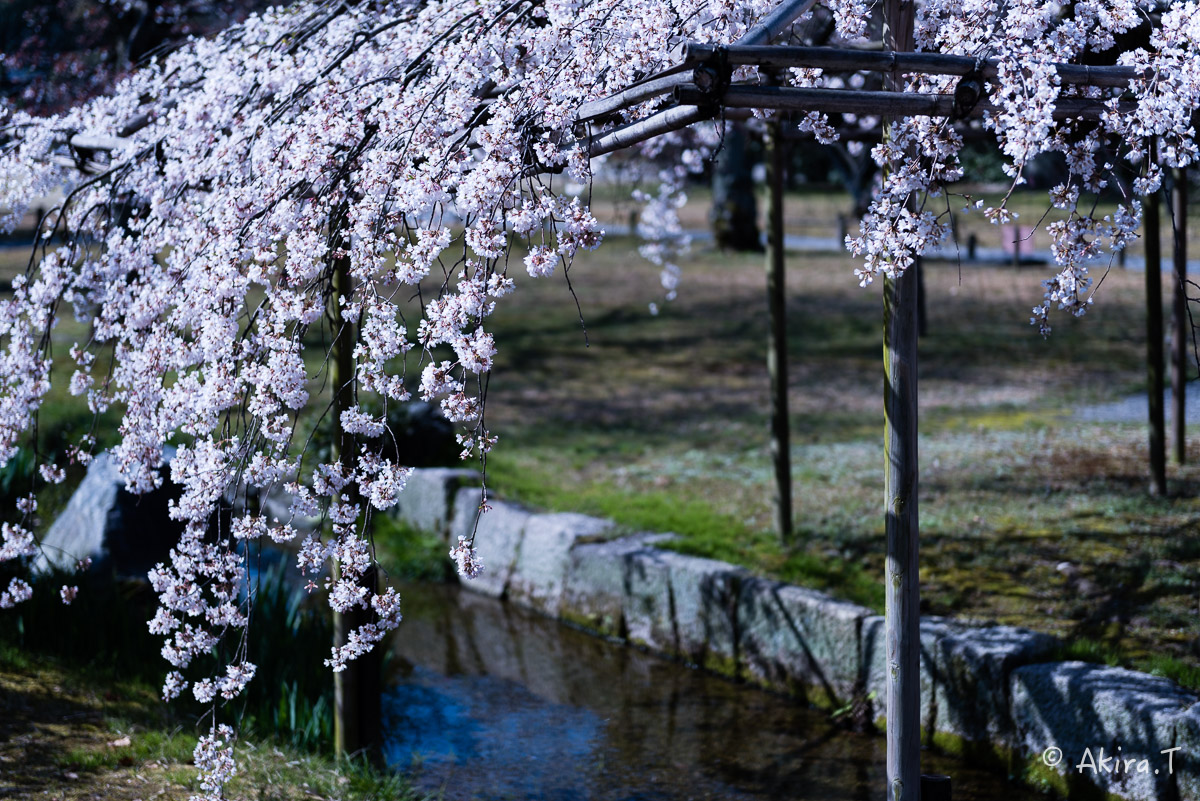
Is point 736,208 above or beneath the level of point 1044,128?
above

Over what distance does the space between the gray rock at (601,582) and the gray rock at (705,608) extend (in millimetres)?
287

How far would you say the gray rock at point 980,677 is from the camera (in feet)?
14.2

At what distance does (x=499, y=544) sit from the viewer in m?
6.54

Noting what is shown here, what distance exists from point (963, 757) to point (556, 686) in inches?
74.7

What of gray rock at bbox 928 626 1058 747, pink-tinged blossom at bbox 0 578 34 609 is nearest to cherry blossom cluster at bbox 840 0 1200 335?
gray rock at bbox 928 626 1058 747

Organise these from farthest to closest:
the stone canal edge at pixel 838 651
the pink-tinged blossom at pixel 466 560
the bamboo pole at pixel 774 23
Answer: the stone canal edge at pixel 838 651 < the pink-tinged blossom at pixel 466 560 < the bamboo pole at pixel 774 23

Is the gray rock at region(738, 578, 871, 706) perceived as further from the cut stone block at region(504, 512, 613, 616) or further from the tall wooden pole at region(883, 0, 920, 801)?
the tall wooden pole at region(883, 0, 920, 801)

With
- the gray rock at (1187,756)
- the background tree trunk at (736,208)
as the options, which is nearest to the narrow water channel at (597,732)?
the gray rock at (1187,756)

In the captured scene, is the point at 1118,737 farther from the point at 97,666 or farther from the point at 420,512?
the point at 420,512

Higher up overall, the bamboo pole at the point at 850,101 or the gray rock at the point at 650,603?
the bamboo pole at the point at 850,101

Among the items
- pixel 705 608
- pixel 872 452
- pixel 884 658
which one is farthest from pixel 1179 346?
pixel 705 608

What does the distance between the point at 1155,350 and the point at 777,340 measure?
1962 mm

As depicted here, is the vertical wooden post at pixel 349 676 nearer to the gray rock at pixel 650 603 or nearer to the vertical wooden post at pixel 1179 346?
the gray rock at pixel 650 603

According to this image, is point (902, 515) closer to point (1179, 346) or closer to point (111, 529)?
point (111, 529)
